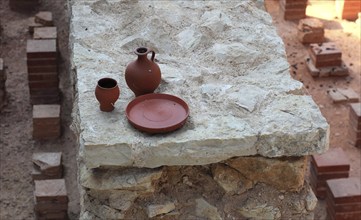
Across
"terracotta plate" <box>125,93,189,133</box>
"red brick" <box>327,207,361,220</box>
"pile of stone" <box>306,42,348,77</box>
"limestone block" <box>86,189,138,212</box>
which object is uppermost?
"terracotta plate" <box>125,93,189,133</box>

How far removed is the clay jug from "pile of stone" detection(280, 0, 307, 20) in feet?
20.6

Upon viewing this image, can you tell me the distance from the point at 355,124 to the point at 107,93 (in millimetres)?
4234

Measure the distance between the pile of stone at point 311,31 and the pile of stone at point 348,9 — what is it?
675mm

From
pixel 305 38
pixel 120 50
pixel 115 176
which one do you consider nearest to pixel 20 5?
pixel 305 38

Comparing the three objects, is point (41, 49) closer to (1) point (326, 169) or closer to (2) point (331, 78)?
(1) point (326, 169)

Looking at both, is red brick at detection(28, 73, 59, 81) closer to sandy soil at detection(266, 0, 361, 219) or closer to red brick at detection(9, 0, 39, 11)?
red brick at detection(9, 0, 39, 11)

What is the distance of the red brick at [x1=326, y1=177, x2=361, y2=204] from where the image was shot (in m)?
6.59

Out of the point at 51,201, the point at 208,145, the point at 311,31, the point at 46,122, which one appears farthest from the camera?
the point at 311,31

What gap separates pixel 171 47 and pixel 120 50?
1.29 feet

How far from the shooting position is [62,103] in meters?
8.38

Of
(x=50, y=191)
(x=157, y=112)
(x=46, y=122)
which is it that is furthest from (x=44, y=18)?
(x=157, y=112)

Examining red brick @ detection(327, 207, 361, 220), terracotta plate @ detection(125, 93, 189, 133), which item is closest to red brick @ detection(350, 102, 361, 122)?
red brick @ detection(327, 207, 361, 220)

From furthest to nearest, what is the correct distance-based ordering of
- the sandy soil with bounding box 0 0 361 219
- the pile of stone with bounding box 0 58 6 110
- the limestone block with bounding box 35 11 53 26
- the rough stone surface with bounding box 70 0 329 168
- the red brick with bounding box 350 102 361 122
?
the limestone block with bounding box 35 11 53 26 < the pile of stone with bounding box 0 58 6 110 < the red brick with bounding box 350 102 361 122 < the sandy soil with bounding box 0 0 361 219 < the rough stone surface with bounding box 70 0 329 168

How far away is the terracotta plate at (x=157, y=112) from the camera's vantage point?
14.2 feet
